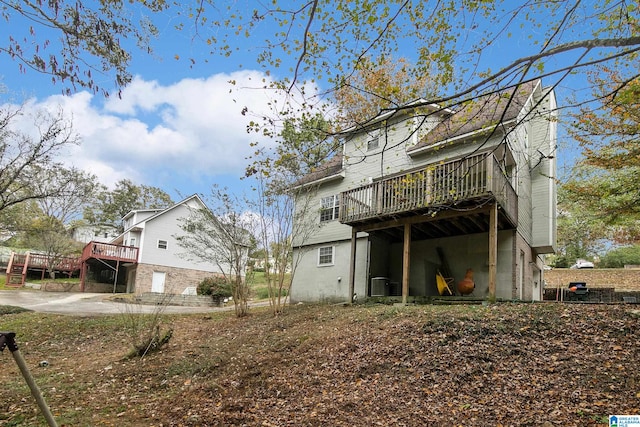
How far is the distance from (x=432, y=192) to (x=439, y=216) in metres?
0.73

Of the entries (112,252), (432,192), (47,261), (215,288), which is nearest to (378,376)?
(432,192)

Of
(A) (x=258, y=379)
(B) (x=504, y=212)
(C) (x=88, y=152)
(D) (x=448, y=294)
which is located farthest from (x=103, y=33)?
(C) (x=88, y=152)

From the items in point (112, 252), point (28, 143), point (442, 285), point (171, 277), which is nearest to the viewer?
point (442, 285)

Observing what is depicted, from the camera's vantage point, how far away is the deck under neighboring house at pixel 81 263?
26.4m

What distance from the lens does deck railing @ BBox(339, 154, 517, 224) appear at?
9734mm

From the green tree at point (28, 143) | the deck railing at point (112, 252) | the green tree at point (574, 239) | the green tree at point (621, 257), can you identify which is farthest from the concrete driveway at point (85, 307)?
the green tree at point (621, 257)

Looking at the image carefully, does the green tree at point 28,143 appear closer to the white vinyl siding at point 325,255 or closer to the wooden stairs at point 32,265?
the white vinyl siding at point 325,255

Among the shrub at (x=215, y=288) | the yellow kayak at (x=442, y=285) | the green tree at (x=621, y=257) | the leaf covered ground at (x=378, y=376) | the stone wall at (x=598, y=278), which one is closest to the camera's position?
the leaf covered ground at (x=378, y=376)

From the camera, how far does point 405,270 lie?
1128 centimetres

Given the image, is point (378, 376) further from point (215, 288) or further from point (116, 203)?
point (116, 203)

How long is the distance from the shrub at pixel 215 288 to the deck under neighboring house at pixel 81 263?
299 inches

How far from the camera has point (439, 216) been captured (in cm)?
1080

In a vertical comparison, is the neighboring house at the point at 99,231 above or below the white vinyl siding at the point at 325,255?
above

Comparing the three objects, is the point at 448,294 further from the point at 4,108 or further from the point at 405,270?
the point at 4,108
